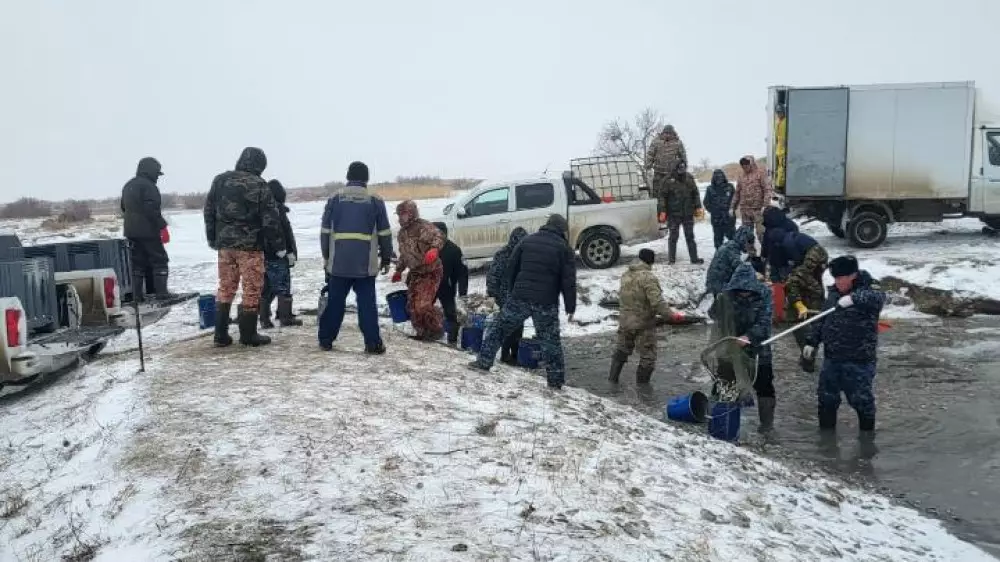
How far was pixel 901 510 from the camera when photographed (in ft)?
18.6

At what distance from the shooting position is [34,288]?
24.8 ft

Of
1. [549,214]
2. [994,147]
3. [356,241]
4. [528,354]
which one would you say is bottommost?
[528,354]

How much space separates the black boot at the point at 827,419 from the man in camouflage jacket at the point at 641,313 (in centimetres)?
208

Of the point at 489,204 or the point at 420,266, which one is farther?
the point at 489,204

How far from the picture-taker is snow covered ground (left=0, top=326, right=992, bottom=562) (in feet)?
13.1

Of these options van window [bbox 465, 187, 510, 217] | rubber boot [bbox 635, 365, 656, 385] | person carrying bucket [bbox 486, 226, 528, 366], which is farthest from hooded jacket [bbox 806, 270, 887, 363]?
van window [bbox 465, 187, 510, 217]

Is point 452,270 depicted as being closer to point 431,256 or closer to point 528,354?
point 431,256

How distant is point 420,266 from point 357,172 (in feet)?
6.25

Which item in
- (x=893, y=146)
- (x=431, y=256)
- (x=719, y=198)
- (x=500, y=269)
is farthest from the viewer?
(x=893, y=146)

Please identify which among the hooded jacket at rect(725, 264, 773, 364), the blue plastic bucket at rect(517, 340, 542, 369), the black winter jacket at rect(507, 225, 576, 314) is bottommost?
the blue plastic bucket at rect(517, 340, 542, 369)

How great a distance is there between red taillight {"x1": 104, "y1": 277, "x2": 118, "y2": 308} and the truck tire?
13779 millimetres

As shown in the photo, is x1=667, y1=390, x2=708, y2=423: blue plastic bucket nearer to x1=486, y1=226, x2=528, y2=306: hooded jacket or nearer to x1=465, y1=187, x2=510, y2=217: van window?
x1=486, y1=226, x2=528, y2=306: hooded jacket

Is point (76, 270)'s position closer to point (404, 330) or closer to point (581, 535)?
point (404, 330)

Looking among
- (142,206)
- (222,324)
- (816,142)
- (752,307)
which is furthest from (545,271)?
(816,142)
